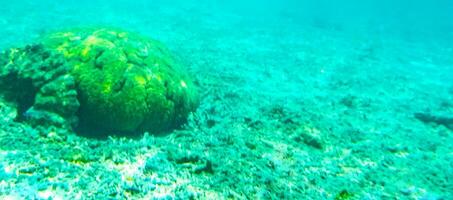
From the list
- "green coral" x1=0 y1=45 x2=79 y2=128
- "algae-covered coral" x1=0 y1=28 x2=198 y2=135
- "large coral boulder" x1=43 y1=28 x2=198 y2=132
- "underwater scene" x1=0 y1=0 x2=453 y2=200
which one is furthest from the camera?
"large coral boulder" x1=43 y1=28 x2=198 y2=132

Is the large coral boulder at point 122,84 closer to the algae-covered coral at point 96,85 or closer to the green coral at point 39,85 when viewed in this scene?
the algae-covered coral at point 96,85

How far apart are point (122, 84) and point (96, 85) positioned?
0.43m

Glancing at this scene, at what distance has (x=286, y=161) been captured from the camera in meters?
6.09

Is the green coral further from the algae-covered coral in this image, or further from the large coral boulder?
the large coral boulder

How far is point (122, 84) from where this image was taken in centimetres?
629

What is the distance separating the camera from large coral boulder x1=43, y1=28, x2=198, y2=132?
6.14m

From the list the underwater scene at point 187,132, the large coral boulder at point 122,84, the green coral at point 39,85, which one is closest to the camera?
the underwater scene at point 187,132

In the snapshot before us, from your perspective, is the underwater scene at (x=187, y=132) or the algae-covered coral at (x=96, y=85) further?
the algae-covered coral at (x=96, y=85)

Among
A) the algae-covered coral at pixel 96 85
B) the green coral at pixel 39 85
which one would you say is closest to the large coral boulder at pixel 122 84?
the algae-covered coral at pixel 96 85

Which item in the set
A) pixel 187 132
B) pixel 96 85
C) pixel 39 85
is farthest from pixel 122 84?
pixel 187 132

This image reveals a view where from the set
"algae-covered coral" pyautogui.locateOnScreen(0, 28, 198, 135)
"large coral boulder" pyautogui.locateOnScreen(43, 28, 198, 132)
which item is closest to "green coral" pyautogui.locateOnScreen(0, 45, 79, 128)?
"algae-covered coral" pyautogui.locateOnScreen(0, 28, 198, 135)

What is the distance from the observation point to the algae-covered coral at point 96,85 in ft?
19.7

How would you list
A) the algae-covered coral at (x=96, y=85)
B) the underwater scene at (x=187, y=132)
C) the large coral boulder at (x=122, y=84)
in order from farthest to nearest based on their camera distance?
the large coral boulder at (x=122, y=84) < the algae-covered coral at (x=96, y=85) < the underwater scene at (x=187, y=132)

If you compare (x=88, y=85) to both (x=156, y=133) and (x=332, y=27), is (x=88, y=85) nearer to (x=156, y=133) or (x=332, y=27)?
(x=156, y=133)
